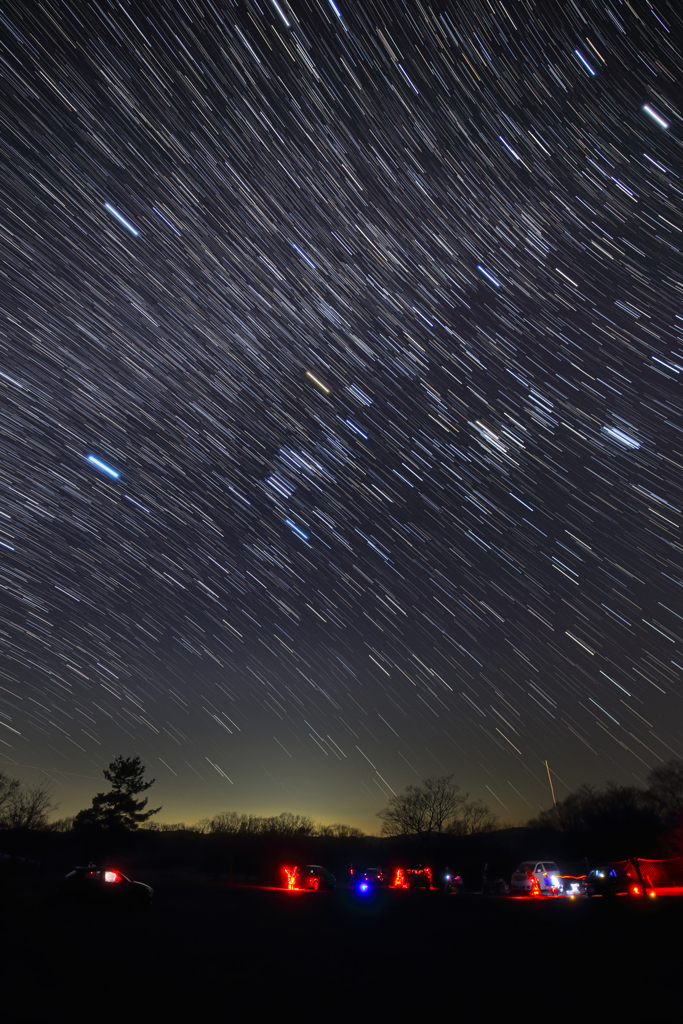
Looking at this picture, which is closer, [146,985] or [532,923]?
[146,985]

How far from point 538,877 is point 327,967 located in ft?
81.0

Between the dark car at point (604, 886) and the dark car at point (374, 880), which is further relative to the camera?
the dark car at point (374, 880)

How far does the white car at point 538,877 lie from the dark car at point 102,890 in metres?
19.3

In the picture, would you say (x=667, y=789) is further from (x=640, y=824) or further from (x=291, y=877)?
(x=291, y=877)

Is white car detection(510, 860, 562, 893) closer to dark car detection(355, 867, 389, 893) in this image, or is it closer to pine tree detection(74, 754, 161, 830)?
dark car detection(355, 867, 389, 893)

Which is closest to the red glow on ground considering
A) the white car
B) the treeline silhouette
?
the white car

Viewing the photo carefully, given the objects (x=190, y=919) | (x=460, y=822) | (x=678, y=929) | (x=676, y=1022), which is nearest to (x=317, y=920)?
(x=190, y=919)

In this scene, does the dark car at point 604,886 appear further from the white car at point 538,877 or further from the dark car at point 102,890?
the dark car at point 102,890

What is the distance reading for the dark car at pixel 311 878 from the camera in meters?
31.1

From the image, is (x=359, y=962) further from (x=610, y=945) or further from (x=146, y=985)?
(x=610, y=945)

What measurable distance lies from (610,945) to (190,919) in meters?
10.2

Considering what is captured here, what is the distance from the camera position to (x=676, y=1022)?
5855 millimetres

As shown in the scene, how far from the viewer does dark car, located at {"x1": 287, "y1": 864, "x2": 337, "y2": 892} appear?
31.1 m

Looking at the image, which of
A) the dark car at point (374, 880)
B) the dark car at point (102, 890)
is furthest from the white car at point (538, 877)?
the dark car at point (102, 890)
